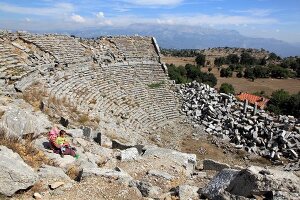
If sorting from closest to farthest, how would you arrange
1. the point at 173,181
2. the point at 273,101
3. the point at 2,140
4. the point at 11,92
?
the point at 2,140 < the point at 173,181 < the point at 11,92 < the point at 273,101

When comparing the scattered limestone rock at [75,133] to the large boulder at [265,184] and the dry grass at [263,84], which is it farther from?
the dry grass at [263,84]

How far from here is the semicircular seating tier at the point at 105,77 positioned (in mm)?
21183

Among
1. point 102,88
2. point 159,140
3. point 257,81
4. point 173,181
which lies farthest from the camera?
point 257,81

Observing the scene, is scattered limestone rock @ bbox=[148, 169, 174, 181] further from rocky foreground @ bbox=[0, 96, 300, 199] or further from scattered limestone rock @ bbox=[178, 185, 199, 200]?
scattered limestone rock @ bbox=[178, 185, 199, 200]

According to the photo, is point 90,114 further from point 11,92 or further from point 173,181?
point 173,181

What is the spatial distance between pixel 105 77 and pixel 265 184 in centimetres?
2000

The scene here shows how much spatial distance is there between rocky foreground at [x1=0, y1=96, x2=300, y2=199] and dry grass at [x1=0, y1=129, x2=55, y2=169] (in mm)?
232

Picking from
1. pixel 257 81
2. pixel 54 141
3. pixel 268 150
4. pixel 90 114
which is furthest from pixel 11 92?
pixel 257 81

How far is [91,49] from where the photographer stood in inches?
1111

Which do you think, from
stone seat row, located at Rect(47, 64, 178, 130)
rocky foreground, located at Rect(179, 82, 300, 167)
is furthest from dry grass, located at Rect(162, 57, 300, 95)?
stone seat row, located at Rect(47, 64, 178, 130)

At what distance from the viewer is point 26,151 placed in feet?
31.7

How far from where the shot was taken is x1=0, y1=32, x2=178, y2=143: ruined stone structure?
19.4 meters

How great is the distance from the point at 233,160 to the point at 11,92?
39.1 ft

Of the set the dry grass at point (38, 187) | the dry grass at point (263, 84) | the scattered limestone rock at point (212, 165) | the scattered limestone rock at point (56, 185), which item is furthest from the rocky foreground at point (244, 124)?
the dry grass at point (263, 84)
